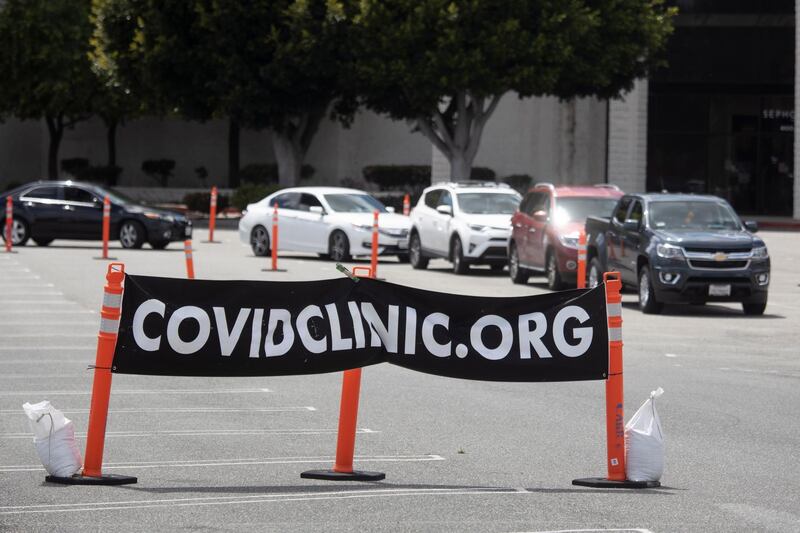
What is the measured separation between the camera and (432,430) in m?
10.5

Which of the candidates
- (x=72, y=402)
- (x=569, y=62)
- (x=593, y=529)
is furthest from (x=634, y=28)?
(x=593, y=529)

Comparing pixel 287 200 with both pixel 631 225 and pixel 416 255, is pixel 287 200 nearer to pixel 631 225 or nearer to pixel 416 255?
pixel 416 255

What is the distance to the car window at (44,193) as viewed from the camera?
1345 inches

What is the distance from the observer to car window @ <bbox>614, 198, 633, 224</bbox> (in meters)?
22.2

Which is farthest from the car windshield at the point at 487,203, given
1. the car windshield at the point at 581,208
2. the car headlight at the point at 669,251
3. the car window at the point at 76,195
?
the car window at the point at 76,195

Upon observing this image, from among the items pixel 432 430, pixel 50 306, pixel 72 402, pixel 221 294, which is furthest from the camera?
pixel 50 306

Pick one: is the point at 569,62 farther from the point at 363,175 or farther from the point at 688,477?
the point at 688,477

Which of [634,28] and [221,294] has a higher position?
[634,28]

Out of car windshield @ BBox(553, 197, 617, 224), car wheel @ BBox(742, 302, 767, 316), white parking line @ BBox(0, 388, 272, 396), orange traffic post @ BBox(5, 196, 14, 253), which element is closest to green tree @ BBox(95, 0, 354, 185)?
orange traffic post @ BBox(5, 196, 14, 253)

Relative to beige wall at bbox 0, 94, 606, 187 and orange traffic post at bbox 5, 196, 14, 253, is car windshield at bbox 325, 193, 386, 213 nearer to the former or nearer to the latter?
orange traffic post at bbox 5, 196, 14, 253

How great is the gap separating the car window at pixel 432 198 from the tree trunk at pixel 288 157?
21.6 m

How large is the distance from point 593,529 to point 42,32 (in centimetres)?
5190

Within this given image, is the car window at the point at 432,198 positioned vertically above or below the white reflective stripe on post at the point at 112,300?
above

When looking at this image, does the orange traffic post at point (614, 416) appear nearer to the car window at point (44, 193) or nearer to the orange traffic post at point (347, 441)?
the orange traffic post at point (347, 441)
